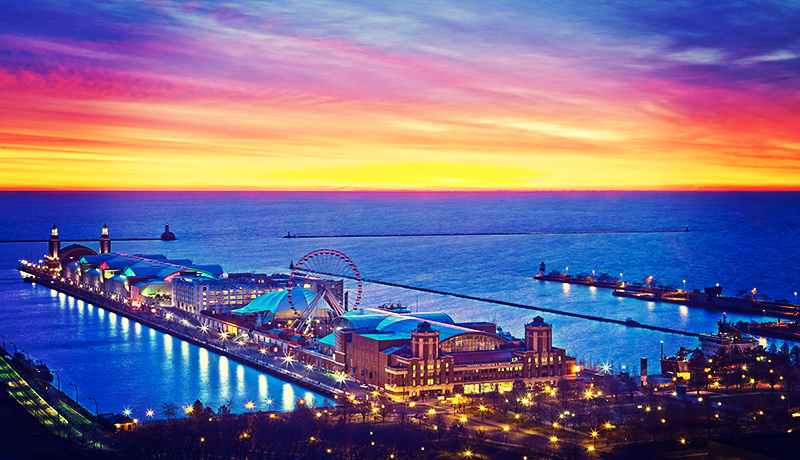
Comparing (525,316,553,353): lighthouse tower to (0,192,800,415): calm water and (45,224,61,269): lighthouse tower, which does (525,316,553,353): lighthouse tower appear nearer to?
(0,192,800,415): calm water

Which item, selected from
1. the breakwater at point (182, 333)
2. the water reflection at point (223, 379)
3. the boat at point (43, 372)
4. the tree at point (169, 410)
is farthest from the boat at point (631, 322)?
the boat at point (43, 372)

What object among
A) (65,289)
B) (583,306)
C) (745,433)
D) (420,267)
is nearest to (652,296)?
(583,306)

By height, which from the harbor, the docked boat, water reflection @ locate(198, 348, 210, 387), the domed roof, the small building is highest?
the domed roof

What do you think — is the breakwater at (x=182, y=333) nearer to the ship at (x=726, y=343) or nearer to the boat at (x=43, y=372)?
the boat at (x=43, y=372)

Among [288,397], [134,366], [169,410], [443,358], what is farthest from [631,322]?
[169,410]

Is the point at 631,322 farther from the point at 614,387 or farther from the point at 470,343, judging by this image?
the point at 614,387

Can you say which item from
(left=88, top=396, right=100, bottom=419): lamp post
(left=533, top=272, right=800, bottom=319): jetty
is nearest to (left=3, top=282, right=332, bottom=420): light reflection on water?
(left=88, top=396, right=100, bottom=419): lamp post
